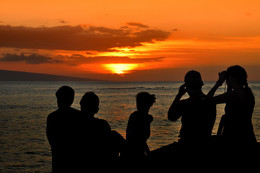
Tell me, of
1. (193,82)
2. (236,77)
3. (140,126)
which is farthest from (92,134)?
(236,77)

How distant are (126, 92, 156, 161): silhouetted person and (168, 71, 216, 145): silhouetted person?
662 millimetres

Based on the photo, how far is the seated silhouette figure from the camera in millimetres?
4008

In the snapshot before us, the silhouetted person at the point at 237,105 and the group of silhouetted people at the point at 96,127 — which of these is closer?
the group of silhouetted people at the point at 96,127

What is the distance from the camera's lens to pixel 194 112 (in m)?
4.04

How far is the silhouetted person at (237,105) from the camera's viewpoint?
439 cm

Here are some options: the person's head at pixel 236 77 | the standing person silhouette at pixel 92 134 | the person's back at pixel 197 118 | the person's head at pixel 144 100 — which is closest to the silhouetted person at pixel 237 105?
the person's head at pixel 236 77

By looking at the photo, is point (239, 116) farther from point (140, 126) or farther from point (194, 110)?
point (140, 126)

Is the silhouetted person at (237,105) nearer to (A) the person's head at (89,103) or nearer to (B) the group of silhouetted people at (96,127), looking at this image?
(B) the group of silhouetted people at (96,127)

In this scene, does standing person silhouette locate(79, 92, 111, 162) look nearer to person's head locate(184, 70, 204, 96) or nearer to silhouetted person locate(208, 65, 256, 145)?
person's head locate(184, 70, 204, 96)

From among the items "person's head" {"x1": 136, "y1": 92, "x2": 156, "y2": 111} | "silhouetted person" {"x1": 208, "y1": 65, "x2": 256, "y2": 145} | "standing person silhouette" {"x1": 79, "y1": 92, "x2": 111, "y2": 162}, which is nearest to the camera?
"standing person silhouette" {"x1": 79, "y1": 92, "x2": 111, "y2": 162}

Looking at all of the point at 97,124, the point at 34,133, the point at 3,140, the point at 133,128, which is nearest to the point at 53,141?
the point at 97,124

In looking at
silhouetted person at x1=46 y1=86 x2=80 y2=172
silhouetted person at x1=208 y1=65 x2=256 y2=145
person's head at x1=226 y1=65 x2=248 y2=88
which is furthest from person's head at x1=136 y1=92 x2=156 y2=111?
person's head at x1=226 y1=65 x2=248 y2=88

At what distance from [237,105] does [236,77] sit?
40 cm

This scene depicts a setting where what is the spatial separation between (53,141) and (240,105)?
256 centimetres
